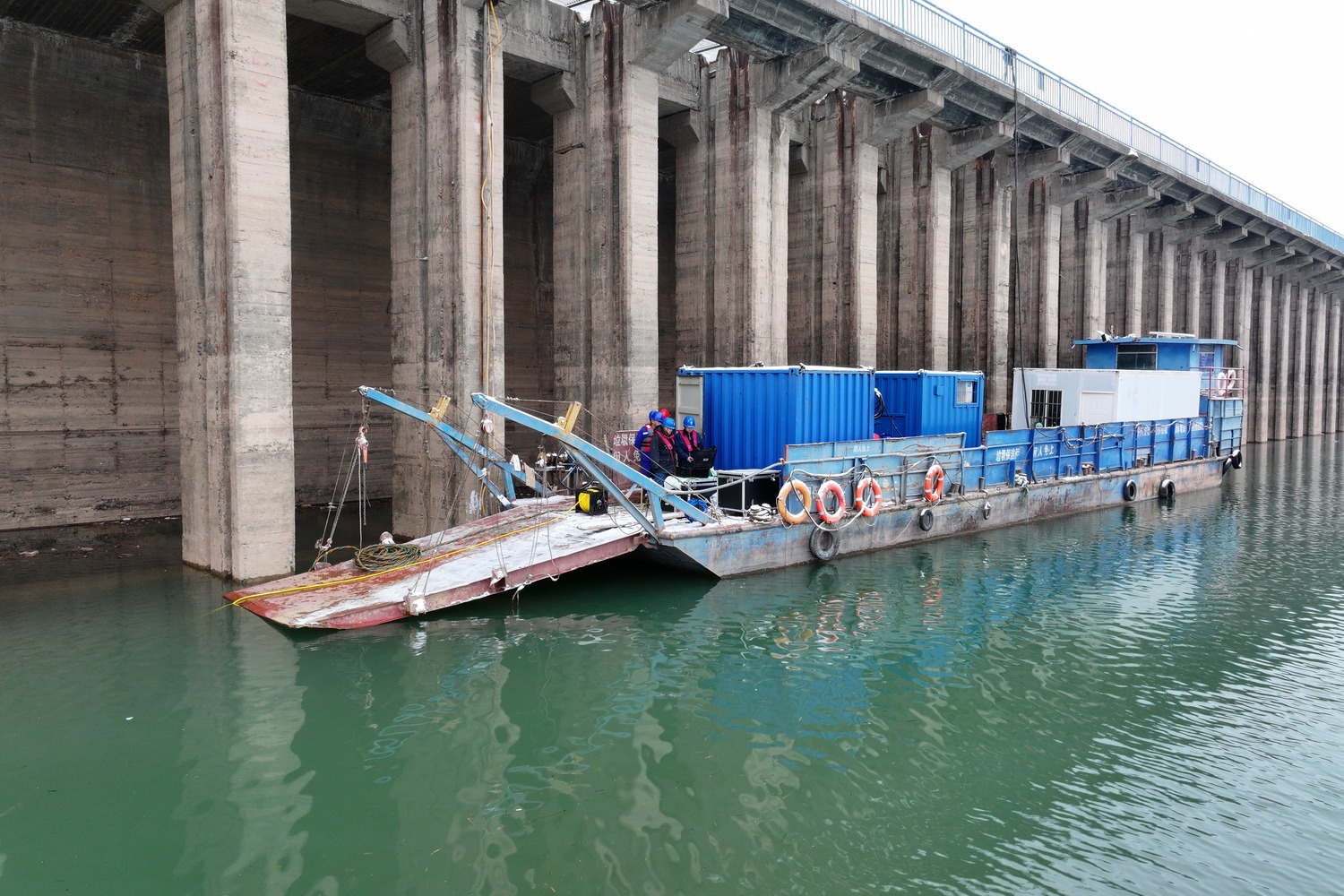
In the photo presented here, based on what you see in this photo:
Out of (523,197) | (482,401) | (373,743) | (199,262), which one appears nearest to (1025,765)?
(373,743)

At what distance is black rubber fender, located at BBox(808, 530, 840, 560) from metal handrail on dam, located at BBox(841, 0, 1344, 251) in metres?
15.4

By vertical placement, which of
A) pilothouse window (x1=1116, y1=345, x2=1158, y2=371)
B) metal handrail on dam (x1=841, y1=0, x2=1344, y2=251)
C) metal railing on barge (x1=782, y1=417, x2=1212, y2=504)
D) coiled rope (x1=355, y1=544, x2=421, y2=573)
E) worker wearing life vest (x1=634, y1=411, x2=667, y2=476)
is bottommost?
coiled rope (x1=355, y1=544, x2=421, y2=573)

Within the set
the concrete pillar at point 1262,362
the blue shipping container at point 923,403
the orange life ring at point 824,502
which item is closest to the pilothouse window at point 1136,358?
the blue shipping container at point 923,403

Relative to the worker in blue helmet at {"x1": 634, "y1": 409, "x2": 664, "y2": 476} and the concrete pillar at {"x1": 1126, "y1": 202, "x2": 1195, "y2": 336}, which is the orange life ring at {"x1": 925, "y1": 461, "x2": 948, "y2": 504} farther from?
the concrete pillar at {"x1": 1126, "y1": 202, "x2": 1195, "y2": 336}

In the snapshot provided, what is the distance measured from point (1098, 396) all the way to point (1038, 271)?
12.0 m

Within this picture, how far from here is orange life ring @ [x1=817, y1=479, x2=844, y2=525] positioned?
1677cm

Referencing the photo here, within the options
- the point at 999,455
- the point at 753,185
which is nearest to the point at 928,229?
the point at 753,185

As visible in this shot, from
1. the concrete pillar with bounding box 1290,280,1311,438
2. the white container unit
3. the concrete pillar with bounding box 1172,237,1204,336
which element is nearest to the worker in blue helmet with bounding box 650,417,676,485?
the white container unit

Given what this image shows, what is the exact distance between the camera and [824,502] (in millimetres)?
17016

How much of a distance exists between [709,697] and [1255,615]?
9.90 metres

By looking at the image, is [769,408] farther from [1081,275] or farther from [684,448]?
[1081,275]

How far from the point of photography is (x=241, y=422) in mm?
14445

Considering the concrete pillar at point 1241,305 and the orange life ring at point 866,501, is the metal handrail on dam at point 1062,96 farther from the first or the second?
the orange life ring at point 866,501

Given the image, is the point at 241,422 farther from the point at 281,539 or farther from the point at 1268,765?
the point at 1268,765
